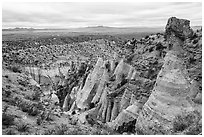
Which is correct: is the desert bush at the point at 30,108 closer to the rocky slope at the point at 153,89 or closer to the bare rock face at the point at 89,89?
the rocky slope at the point at 153,89

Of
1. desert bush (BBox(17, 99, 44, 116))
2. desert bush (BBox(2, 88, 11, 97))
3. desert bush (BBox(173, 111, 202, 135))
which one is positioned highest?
desert bush (BBox(2, 88, 11, 97))

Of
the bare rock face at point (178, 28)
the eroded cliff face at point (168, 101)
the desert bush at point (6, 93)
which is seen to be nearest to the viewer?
the desert bush at point (6, 93)

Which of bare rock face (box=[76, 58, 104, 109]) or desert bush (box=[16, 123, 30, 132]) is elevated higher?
desert bush (box=[16, 123, 30, 132])

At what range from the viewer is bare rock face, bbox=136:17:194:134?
1100 centimetres

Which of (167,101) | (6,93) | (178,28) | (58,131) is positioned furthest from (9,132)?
(178,28)

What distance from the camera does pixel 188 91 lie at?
37.3 feet

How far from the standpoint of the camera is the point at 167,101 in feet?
37.4

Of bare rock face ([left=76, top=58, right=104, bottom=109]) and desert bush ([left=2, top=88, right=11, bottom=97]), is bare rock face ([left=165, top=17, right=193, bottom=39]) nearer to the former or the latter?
bare rock face ([left=76, top=58, right=104, bottom=109])

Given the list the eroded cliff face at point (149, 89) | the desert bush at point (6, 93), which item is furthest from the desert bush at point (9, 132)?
the eroded cliff face at point (149, 89)

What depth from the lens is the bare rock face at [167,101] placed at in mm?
11000

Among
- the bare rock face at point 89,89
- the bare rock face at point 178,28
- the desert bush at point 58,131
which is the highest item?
the bare rock face at point 178,28

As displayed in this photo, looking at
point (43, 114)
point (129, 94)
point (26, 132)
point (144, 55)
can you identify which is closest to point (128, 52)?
point (144, 55)

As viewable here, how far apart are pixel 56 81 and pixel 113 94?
22.6 metres

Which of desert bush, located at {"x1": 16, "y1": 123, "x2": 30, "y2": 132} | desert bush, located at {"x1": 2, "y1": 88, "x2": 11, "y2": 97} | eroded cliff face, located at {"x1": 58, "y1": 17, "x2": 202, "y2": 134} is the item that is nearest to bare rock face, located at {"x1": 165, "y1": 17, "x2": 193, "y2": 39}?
eroded cliff face, located at {"x1": 58, "y1": 17, "x2": 202, "y2": 134}
